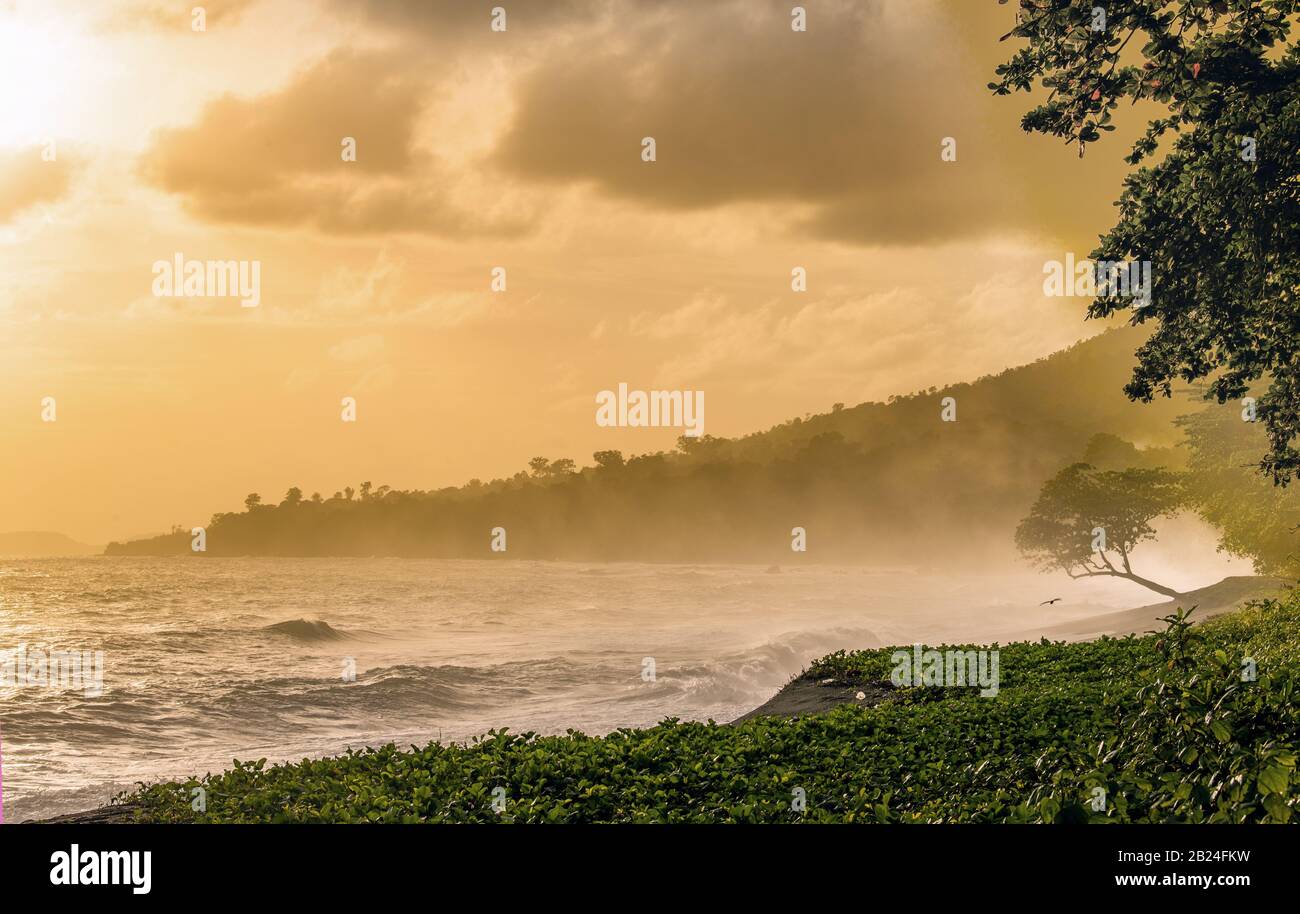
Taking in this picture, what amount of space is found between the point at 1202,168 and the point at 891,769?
1522 centimetres

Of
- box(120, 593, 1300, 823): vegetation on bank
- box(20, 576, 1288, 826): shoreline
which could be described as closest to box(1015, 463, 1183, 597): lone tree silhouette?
box(20, 576, 1288, 826): shoreline

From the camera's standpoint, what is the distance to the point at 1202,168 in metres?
19.6

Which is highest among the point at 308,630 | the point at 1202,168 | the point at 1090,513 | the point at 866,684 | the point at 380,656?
the point at 1202,168

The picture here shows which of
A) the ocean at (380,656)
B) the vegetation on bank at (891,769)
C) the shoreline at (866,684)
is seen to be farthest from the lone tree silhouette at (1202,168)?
the ocean at (380,656)

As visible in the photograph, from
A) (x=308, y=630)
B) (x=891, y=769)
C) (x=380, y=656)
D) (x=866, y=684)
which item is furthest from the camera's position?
(x=308, y=630)

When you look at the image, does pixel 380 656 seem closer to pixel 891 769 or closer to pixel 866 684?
pixel 866 684

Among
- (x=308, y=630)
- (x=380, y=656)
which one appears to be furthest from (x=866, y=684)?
(x=308, y=630)

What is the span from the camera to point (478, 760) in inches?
407

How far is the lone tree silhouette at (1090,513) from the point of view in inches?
1998

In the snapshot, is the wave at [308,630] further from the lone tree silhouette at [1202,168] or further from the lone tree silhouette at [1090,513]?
the lone tree silhouette at [1202,168]

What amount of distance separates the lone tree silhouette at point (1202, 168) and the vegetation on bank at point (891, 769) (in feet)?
32.3

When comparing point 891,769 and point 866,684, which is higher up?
point 891,769
